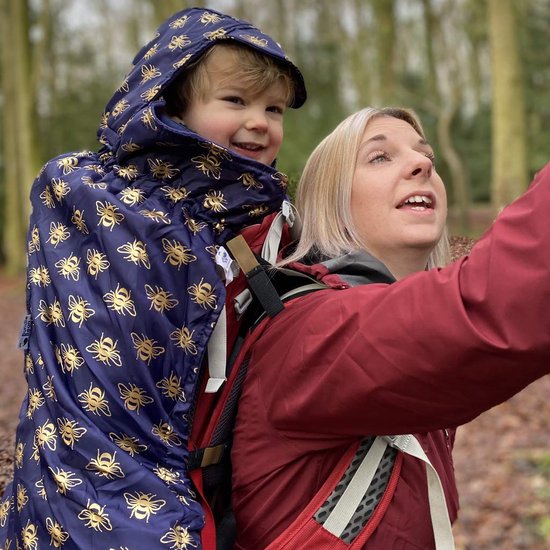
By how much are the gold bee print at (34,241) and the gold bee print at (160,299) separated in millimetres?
401

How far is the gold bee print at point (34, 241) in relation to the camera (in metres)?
1.72

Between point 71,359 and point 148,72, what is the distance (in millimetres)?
730

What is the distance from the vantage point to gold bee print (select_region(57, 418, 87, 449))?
1.46 metres

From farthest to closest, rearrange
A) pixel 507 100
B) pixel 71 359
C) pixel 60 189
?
pixel 507 100
pixel 60 189
pixel 71 359

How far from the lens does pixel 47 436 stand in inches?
59.6

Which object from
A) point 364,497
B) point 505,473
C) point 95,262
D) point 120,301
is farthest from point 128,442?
point 505,473

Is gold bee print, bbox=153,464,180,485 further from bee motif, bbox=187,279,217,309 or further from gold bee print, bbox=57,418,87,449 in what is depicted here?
bee motif, bbox=187,279,217,309

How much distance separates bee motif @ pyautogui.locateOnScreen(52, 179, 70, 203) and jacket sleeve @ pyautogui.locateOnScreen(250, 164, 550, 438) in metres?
0.59

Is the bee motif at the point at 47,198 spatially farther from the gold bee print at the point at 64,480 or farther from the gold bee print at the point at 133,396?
the gold bee print at the point at 64,480

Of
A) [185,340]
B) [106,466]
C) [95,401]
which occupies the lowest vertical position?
[106,466]

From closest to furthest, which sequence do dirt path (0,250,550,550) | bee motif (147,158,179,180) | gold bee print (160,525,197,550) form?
gold bee print (160,525,197,550), bee motif (147,158,179,180), dirt path (0,250,550,550)

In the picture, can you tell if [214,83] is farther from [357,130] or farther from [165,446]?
[165,446]

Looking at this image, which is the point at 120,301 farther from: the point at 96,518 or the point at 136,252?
the point at 96,518

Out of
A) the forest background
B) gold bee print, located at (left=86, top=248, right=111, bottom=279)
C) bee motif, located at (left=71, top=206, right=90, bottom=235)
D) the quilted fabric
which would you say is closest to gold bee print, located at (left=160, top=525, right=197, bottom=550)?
the quilted fabric
